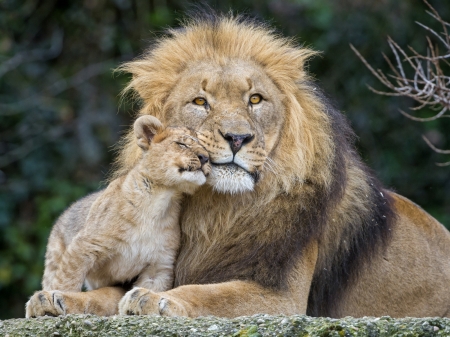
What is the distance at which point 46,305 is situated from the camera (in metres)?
3.91

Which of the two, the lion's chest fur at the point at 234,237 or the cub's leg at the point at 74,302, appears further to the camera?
the lion's chest fur at the point at 234,237

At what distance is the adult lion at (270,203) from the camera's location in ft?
13.6

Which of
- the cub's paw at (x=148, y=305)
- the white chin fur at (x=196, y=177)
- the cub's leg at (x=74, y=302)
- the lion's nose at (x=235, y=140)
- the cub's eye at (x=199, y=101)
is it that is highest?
the cub's eye at (x=199, y=101)

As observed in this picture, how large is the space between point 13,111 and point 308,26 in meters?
3.54

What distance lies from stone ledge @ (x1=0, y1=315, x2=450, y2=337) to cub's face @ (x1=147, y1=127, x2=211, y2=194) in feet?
2.87

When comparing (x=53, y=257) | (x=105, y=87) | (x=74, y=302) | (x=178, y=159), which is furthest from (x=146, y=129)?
(x=105, y=87)

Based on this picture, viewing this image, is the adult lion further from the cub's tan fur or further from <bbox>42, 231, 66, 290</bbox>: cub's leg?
<bbox>42, 231, 66, 290</bbox>: cub's leg

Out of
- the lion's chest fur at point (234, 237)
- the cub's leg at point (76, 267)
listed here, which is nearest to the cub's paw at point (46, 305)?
the cub's leg at point (76, 267)

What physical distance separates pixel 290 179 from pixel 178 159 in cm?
62

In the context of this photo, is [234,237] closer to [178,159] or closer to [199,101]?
[178,159]

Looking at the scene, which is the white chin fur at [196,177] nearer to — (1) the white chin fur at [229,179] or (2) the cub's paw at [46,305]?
(1) the white chin fur at [229,179]

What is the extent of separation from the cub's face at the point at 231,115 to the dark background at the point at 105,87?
5.21 meters

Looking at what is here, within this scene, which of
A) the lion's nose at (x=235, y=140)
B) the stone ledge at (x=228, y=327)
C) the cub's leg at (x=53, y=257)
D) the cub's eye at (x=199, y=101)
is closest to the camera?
the stone ledge at (x=228, y=327)

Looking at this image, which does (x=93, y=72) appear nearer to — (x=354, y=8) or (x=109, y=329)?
(x=354, y=8)
